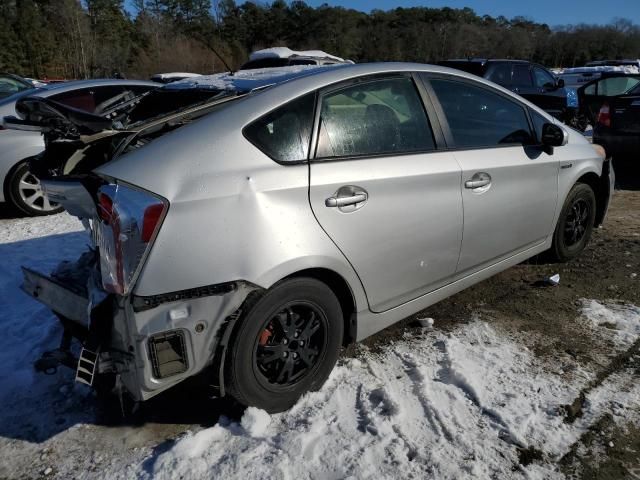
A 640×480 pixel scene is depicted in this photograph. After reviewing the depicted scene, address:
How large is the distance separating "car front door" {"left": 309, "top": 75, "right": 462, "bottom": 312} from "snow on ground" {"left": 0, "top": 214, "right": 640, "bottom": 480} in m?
0.43

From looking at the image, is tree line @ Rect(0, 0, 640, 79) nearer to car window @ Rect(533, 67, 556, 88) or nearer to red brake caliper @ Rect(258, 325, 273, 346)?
car window @ Rect(533, 67, 556, 88)

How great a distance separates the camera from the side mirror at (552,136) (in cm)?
372

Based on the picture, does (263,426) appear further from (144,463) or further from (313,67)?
(313,67)

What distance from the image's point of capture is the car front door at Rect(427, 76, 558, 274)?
3197 mm

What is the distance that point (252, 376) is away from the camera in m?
2.42

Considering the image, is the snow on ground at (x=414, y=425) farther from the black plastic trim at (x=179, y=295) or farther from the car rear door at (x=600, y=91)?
the car rear door at (x=600, y=91)

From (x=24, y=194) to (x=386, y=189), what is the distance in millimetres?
4977

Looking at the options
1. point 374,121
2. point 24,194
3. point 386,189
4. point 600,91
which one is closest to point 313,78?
point 374,121

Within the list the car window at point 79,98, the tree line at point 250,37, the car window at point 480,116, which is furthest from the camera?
the tree line at point 250,37

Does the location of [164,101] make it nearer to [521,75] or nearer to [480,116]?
[480,116]

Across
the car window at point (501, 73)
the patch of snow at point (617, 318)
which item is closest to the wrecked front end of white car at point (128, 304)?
the patch of snow at point (617, 318)

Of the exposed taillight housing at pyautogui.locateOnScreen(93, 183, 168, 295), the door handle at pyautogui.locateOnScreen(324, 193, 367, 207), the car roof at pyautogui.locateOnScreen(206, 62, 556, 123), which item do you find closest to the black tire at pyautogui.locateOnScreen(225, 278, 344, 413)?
the door handle at pyautogui.locateOnScreen(324, 193, 367, 207)

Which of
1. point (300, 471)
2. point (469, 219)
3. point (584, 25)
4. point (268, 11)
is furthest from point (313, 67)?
point (584, 25)

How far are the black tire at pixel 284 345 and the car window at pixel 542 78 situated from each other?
10681 mm
